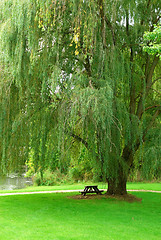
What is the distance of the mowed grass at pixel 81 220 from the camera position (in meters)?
6.25

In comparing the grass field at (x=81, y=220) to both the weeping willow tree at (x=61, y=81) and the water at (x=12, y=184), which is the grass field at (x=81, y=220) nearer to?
the weeping willow tree at (x=61, y=81)

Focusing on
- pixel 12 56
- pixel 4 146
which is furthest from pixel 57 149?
pixel 12 56

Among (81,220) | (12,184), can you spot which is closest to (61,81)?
(81,220)

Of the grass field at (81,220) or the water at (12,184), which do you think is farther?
the water at (12,184)

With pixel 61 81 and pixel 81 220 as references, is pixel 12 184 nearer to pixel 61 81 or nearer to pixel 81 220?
pixel 81 220

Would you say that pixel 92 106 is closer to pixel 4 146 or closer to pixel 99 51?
pixel 99 51

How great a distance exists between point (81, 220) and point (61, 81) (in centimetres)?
352

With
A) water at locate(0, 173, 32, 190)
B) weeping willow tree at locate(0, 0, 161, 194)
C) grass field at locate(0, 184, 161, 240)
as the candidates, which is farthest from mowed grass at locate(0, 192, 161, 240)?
water at locate(0, 173, 32, 190)

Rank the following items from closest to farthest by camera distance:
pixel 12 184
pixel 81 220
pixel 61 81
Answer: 1. pixel 81 220
2. pixel 61 81
3. pixel 12 184

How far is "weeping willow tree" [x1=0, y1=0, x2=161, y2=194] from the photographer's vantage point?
7.42 metres

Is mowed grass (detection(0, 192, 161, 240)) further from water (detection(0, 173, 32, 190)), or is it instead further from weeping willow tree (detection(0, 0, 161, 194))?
water (detection(0, 173, 32, 190))

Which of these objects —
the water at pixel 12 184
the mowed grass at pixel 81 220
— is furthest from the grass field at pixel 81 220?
the water at pixel 12 184

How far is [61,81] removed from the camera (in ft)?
25.9

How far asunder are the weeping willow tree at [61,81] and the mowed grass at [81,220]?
1368mm
